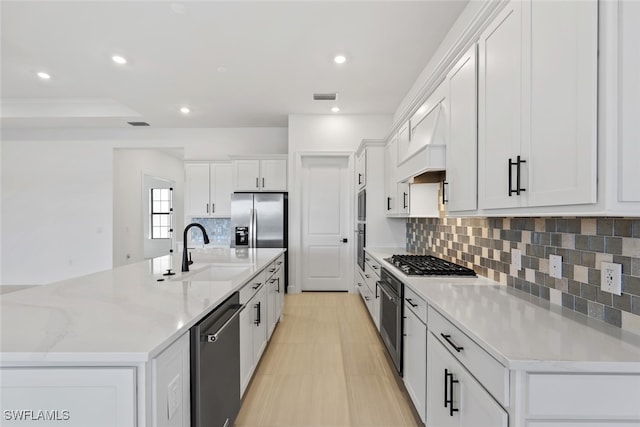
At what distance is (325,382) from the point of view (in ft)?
7.95

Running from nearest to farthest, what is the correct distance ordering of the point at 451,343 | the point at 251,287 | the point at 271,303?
1. the point at 451,343
2. the point at 251,287
3. the point at 271,303

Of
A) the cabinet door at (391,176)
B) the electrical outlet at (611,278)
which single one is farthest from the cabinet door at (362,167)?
the electrical outlet at (611,278)

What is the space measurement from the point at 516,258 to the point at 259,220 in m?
3.91

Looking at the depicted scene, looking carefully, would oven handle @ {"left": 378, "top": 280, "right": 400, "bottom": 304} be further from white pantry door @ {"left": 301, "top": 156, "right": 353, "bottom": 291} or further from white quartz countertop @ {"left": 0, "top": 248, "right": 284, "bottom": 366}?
white pantry door @ {"left": 301, "top": 156, "right": 353, "bottom": 291}

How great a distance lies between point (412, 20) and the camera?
8.77 ft

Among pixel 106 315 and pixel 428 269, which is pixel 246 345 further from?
pixel 428 269

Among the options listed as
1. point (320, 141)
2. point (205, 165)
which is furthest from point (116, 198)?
point (320, 141)

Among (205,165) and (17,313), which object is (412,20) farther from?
(205,165)

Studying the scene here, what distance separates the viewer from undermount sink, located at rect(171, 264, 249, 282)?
2.00 meters

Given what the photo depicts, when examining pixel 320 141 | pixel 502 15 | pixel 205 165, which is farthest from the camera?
pixel 205 165

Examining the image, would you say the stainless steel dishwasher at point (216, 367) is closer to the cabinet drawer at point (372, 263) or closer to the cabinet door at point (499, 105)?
the cabinet door at point (499, 105)

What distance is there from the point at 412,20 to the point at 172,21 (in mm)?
2087

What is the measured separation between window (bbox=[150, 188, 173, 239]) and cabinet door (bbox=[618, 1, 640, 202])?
28.5 ft

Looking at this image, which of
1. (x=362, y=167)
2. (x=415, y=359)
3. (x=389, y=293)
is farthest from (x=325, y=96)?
(x=415, y=359)
